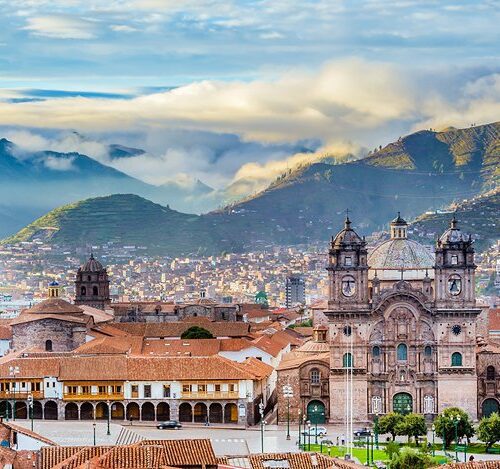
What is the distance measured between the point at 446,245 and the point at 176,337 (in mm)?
36210

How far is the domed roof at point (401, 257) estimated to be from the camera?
313 feet

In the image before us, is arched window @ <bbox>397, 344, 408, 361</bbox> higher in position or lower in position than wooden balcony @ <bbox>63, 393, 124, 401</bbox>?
higher

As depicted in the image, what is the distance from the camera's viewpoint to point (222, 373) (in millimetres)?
93312

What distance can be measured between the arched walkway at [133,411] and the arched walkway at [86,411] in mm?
2039

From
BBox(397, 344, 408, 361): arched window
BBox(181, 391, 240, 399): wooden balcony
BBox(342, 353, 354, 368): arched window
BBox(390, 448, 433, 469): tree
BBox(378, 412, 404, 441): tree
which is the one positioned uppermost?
BBox(397, 344, 408, 361): arched window

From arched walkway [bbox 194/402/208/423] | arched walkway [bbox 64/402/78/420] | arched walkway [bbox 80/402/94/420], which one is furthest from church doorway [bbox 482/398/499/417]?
arched walkway [bbox 64/402/78/420]

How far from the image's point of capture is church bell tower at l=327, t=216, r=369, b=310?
305ft

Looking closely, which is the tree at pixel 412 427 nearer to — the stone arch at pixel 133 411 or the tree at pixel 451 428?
the tree at pixel 451 428

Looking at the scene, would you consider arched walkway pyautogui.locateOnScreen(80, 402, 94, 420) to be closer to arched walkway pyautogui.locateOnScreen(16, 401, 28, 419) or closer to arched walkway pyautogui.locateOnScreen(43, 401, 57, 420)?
arched walkway pyautogui.locateOnScreen(43, 401, 57, 420)

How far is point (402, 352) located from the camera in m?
93.8

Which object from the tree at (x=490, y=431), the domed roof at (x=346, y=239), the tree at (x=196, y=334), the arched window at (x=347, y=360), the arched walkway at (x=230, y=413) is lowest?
the tree at (x=490, y=431)

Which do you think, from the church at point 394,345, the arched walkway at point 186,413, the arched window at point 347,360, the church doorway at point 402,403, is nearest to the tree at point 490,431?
the church at point 394,345

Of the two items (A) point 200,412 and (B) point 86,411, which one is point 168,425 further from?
(B) point 86,411

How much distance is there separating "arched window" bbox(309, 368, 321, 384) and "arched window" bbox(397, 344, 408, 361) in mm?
4622
